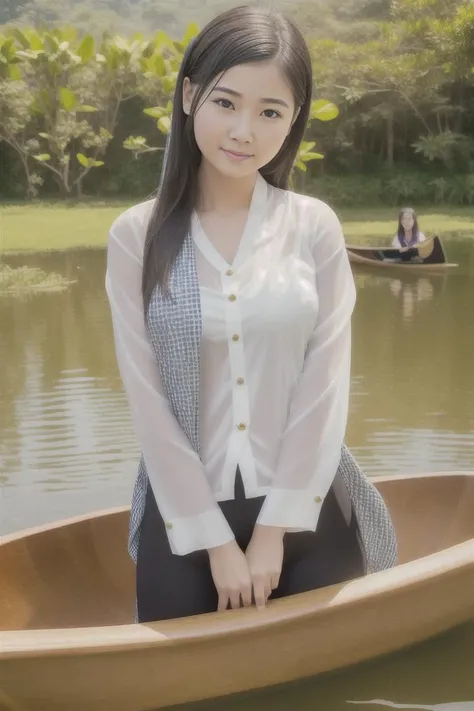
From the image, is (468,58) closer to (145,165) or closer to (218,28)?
(145,165)

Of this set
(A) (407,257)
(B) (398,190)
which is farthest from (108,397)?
(B) (398,190)

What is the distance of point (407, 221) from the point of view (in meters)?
7.64

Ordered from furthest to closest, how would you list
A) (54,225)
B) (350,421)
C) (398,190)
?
(398,190) < (54,225) < (350,421)

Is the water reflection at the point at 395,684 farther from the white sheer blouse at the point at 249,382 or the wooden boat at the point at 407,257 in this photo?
the wooden boat at the point at 407,257

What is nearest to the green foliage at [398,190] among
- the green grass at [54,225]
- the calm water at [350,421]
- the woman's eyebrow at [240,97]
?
the green grass at [54,225]

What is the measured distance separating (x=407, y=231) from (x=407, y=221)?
110 mm

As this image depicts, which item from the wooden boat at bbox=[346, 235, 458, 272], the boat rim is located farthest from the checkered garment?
the wooden boat at bbox=[346, 235, 458, 272]

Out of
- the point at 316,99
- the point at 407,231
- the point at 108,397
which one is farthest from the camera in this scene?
the point at 316,99

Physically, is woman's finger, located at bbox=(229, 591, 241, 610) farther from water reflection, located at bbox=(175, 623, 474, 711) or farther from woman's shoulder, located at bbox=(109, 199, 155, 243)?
woman's shoulder, located at bbox=(109, 199, 155, 243)

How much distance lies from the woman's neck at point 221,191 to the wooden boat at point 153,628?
1.95 ft

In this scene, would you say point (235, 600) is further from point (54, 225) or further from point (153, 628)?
point (54, 225)

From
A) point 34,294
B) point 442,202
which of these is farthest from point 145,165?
point 34,294

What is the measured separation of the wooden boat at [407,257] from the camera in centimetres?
753

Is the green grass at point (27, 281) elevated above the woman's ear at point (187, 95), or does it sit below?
Result: below
